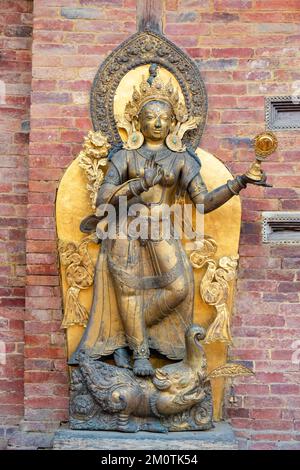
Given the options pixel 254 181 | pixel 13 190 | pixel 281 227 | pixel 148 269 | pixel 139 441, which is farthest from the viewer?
pixel 13 190

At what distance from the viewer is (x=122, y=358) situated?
4793 mm

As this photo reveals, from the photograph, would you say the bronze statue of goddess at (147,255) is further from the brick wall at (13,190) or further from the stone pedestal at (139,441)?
the brick wall at (13,190)

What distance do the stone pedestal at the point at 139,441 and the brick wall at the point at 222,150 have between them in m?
0.41

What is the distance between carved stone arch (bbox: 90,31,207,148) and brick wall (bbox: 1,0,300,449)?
0.23 feet

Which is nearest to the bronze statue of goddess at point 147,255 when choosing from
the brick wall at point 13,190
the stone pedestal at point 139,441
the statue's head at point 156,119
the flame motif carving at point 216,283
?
the statue's head at point 156,119

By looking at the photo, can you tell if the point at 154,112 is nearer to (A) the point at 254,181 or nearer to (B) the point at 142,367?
(A) the point at 254,181

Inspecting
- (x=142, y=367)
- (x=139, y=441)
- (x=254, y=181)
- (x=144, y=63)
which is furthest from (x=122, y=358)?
(x=144, y=63)

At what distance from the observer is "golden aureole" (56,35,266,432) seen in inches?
185

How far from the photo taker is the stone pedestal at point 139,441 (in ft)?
15.0

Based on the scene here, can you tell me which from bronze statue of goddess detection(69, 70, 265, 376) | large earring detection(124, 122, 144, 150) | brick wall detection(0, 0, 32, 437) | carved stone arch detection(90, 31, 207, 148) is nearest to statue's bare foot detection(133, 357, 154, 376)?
bronze statue of goddess detection(69, 70, 265, 376)

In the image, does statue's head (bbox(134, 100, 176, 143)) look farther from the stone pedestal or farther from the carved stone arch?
the stone pedestal

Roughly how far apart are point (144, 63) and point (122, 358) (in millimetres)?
1689

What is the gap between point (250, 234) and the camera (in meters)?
5.16

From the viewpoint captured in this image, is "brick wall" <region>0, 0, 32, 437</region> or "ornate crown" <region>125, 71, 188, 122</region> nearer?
"ornate crown" <region>125, 71, 188, 122</region>
